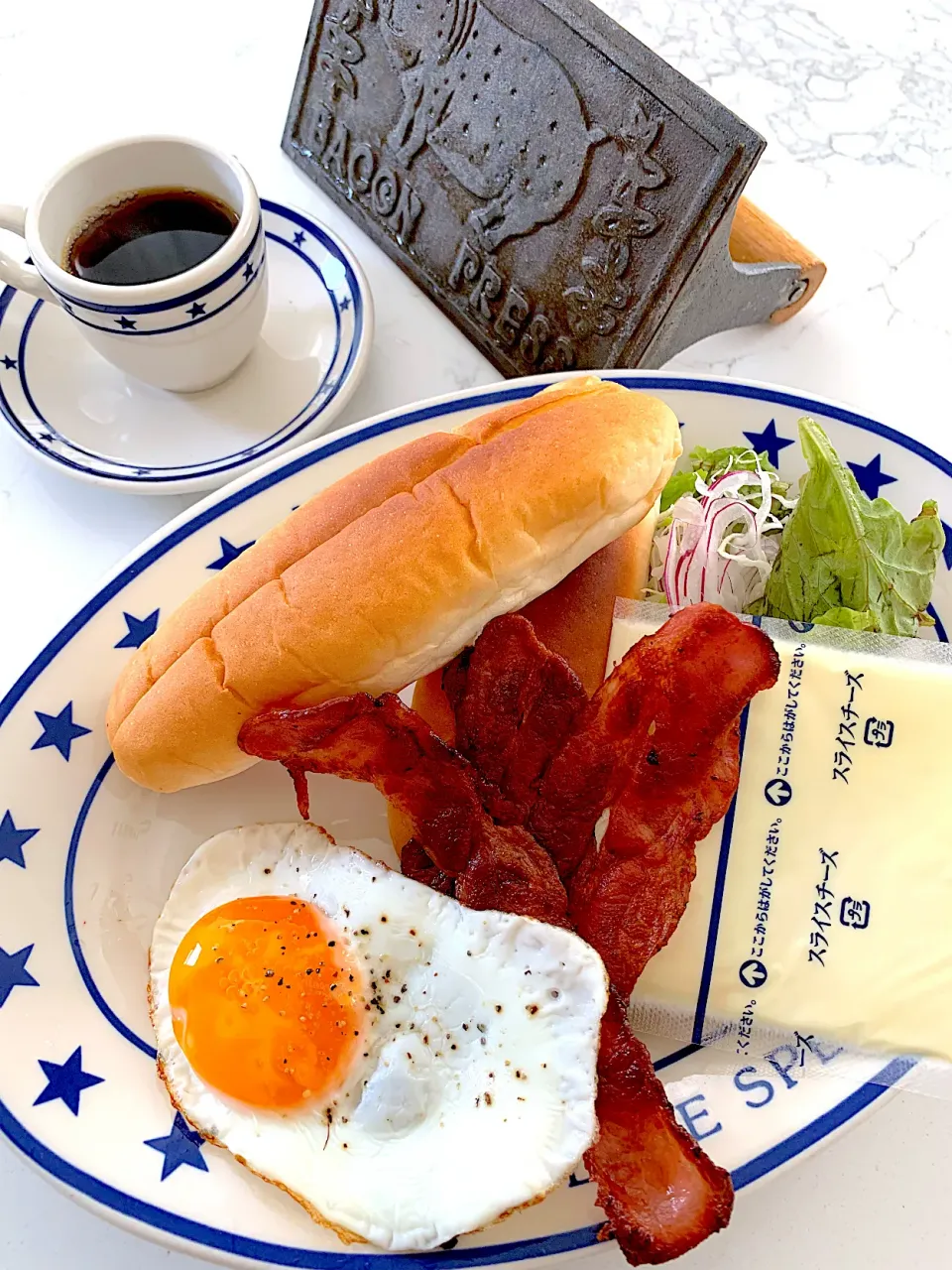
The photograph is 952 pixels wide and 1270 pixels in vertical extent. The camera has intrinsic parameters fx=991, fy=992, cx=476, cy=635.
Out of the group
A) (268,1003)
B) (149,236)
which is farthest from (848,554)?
(149,236)

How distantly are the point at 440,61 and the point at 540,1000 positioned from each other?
1.26 m

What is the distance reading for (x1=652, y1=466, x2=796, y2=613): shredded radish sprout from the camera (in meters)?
1.33

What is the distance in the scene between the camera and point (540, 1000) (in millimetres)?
1056

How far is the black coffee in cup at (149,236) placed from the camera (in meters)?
1.41

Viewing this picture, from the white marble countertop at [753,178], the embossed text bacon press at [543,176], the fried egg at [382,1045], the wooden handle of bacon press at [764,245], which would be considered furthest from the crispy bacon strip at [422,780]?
the wooden handle of bacon press at [764,245]

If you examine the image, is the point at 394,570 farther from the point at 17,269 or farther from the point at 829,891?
the point at 17,269

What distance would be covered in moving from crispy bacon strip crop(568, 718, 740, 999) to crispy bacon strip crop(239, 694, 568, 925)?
0.05 m

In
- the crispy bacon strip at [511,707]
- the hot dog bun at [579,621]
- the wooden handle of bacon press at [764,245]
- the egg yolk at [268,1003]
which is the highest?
the wooden handle of bacon press at [764,245]

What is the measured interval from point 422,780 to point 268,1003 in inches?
11.7

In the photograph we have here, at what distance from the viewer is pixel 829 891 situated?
43.0 inches

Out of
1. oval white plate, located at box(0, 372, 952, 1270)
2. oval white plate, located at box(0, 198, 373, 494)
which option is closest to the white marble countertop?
oval white plate, located at box(0, 198, 373, 494)

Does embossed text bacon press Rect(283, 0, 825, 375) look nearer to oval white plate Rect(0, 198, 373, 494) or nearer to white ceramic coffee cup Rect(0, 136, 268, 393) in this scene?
oval white plate Rect(0, 198, 373, 494)

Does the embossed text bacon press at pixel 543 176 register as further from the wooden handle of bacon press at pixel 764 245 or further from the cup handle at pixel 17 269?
the cup handle at pixel 17 269

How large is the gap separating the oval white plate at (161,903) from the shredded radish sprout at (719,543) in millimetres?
119
